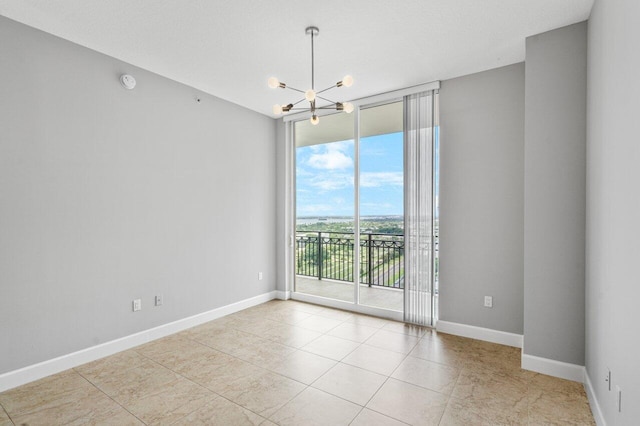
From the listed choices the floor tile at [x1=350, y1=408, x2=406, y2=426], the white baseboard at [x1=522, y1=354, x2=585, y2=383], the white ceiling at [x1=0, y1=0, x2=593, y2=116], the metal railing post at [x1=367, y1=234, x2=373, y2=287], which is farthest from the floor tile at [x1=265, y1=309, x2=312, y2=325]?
the white ceiling at [x1=0, y1=0, x2=593, y2=116]

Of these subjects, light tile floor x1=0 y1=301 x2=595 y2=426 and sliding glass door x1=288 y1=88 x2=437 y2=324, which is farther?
sliding glass door x1=288 y1=88 x2=437 y2=324

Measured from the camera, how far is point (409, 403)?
219 centimetres

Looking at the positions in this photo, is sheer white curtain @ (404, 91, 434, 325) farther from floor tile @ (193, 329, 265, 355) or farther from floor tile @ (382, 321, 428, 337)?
floor tile @ (193, 329, 265, 355)

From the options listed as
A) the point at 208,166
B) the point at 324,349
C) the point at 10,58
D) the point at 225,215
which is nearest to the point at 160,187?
the point at 208,166

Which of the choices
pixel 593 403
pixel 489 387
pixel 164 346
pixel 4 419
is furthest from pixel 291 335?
pixel 593 403

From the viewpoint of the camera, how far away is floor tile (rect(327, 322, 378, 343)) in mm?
3383

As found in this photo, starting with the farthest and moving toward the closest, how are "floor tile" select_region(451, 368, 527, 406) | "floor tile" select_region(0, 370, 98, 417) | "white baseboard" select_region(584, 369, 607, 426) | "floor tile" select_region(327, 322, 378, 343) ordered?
"floor tile" select_region(327, 322, 378, 343)
"floor tile" select_region(451, 368, 527, 406)
"floor tile" select_region(0, 370, 98, 417)
"white baseboard" select_region(584, 369, 607, 426)

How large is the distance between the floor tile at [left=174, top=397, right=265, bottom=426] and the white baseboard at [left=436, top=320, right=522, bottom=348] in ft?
7.68

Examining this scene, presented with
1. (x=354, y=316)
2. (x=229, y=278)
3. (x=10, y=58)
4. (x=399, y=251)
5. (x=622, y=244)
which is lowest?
(x=354, y=316)

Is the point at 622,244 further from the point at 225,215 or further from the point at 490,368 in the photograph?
the point at 225,215

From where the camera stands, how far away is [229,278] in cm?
422

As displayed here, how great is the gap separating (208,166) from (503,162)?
341 cm

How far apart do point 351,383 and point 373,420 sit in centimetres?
46

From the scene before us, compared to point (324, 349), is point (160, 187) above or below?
above
